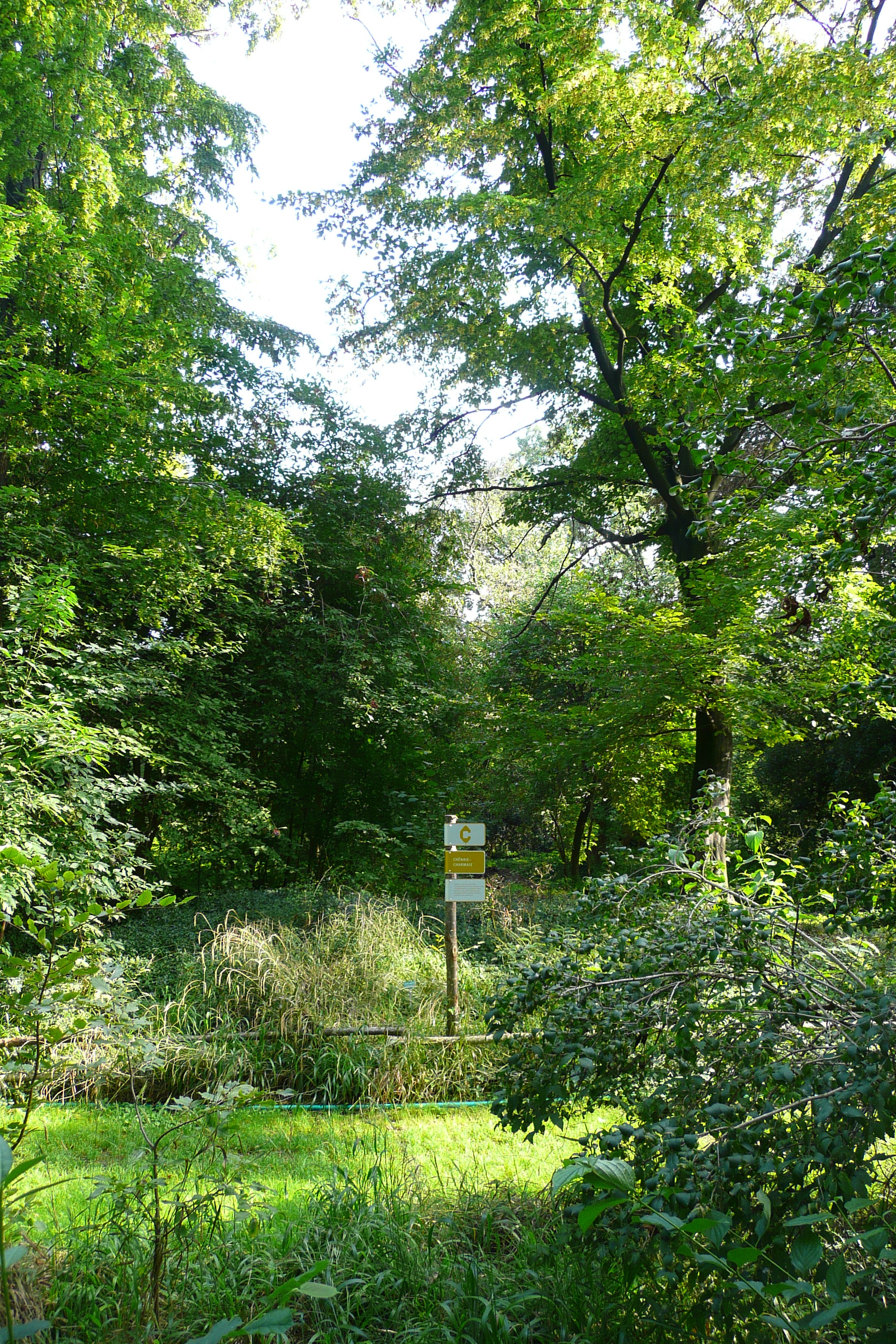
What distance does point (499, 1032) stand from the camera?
100.0 inches

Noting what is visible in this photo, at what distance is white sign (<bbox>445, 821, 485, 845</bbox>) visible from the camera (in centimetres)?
578

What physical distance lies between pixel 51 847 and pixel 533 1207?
14.3 feet

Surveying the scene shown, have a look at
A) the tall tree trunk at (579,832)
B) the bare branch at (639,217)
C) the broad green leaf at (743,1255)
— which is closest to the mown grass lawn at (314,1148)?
the broad green leaf at (743,1255)

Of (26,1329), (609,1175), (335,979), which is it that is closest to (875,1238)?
(609,1175)

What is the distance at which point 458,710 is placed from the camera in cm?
1083

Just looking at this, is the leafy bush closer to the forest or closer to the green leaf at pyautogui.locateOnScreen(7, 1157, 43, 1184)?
the forest

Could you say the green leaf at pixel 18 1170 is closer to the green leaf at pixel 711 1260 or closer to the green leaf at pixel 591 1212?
the green leaf at pixel 591 1212

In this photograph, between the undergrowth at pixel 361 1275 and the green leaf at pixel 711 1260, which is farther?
the undergrowth at pixel 361 1275

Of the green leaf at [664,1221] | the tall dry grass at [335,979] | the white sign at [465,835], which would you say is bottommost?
the tall dry grass at [335,979]

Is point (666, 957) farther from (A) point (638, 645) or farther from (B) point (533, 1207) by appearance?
(A) point (638, 645)

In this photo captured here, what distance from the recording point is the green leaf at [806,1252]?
1214 mm

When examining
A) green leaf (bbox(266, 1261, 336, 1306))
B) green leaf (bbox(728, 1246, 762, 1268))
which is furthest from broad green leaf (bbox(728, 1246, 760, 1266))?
green leaf (bbox(266, 1261, 336, 1306))

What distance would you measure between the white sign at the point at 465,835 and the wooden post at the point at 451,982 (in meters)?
0.42

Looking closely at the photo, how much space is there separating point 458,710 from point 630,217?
19.6ft
